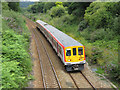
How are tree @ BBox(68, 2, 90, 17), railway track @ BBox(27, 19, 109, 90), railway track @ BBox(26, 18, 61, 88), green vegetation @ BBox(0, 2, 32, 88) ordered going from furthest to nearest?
tree @ BBox(68, 2, 90, 17) < railway track @ BBox(26, 18, 61, 88) < railway track @ BBox(27, 19, 109, 90) < green vegetation @ BBox(0, 2, 32, 88)

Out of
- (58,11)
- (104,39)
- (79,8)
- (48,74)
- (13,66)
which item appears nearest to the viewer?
(13,66)

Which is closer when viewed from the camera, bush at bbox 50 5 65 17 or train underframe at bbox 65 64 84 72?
train underframe at bbox 65 64 84 72

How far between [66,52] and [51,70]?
2310mm

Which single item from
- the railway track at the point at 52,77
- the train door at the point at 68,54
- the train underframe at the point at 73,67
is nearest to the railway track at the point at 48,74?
the railway track at the point at 52,77

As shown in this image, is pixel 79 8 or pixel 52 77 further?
pixel 79 8

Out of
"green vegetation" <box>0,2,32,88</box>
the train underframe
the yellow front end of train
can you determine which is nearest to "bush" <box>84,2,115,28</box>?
the yellow front end of train

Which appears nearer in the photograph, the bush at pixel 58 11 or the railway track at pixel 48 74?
the railway track at pixel 48 74

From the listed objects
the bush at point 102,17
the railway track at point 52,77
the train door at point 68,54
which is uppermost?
the bush at point 102,17

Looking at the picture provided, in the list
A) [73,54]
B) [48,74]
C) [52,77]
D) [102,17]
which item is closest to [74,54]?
[73,54]

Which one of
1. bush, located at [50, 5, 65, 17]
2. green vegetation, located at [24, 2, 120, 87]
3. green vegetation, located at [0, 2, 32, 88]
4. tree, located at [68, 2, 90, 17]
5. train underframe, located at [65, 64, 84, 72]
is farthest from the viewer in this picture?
bush, located at [50, 5, 65, 17]

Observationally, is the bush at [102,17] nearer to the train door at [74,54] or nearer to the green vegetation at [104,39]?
the green vegetation at [104,39]

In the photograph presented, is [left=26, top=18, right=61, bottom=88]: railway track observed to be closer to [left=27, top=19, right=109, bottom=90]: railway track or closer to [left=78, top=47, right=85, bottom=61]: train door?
[left=27, top=19, right=109, bottom=90]: railway track

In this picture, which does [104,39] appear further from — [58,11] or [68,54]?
[58,11]

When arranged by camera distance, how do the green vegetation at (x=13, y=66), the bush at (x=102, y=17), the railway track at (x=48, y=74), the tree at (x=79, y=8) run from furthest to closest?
the tree at (x=79, y=8)
the bush at (x=102, y=17)
the railway track at (x=48, y=74)
the green vegetation at (x=13, y=66)
